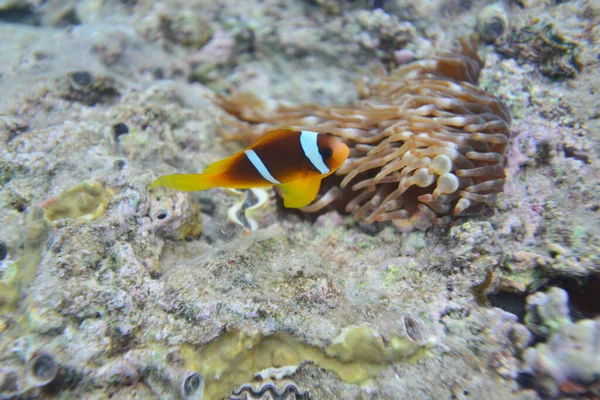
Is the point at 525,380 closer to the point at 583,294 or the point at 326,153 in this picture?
the point at 583,294

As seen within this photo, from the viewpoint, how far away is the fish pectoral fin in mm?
1568

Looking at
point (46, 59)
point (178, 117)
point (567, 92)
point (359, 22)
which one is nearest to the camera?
point (567, 92)

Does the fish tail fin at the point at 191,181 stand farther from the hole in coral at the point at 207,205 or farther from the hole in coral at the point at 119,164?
the hole in coral at the point at 207,205

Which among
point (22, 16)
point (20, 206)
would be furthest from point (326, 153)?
point (22, 16)

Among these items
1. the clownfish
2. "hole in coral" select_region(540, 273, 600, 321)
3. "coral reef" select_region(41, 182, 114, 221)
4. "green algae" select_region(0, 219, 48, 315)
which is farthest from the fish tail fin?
"hole in coral" select_region(540, 273, 600, 321)

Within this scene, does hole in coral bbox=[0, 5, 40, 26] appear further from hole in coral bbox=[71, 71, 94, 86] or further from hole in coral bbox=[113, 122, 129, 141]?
hole in coral bbox=[113, 122, 129, 141]

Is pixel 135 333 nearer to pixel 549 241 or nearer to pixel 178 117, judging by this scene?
pixel 178 117

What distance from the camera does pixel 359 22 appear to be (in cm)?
309

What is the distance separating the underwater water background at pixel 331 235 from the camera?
133 centimetres

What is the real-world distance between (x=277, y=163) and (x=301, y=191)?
206 millimetres

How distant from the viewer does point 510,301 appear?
1654 millimetres

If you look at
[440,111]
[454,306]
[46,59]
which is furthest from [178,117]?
[454,306]

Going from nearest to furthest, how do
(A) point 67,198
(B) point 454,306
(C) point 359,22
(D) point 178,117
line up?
(B) point 454,306, (A) point 67,198, (D) point 178,117, (C) point 359,22

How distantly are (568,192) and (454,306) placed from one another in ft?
3.03
